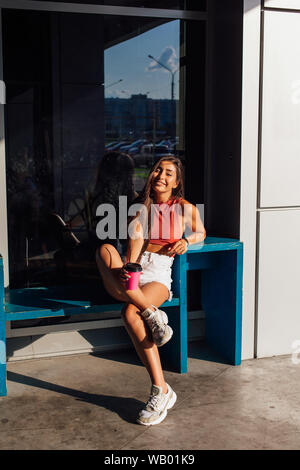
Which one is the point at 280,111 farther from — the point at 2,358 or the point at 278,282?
the point at 2,358

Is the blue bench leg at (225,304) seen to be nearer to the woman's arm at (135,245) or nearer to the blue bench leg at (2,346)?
the woman's arm at (135,245)

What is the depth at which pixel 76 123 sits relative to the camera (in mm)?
4539

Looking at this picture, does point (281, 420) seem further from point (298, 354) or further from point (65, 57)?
point (65, 57)

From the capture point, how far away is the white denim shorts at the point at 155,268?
4035 mm

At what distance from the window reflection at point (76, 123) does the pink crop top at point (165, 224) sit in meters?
0.71

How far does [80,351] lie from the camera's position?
4824mm

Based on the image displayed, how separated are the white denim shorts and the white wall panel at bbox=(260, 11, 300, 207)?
0.98 meters

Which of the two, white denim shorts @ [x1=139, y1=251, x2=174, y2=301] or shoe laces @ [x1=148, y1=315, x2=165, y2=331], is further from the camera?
white denim shorts @ [x1=139, y1=251, x2=174, y2=301]

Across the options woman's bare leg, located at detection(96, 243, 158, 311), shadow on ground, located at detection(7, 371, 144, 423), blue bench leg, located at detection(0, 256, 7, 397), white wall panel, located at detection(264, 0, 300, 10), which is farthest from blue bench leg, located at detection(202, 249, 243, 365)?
white wall panel, located at detection(264, 0, 300, 10)

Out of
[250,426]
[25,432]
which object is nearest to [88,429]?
[25,432]

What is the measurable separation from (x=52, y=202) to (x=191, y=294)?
1.42 meters

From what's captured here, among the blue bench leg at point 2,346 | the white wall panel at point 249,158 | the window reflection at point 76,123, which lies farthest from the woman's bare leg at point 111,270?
the white wall panel at point 249,158

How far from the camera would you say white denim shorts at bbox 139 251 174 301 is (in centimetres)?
404

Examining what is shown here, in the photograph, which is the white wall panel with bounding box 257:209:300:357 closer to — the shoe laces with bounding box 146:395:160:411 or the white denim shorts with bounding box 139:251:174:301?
the white denim shorts with bounding box 139:251:174:301
